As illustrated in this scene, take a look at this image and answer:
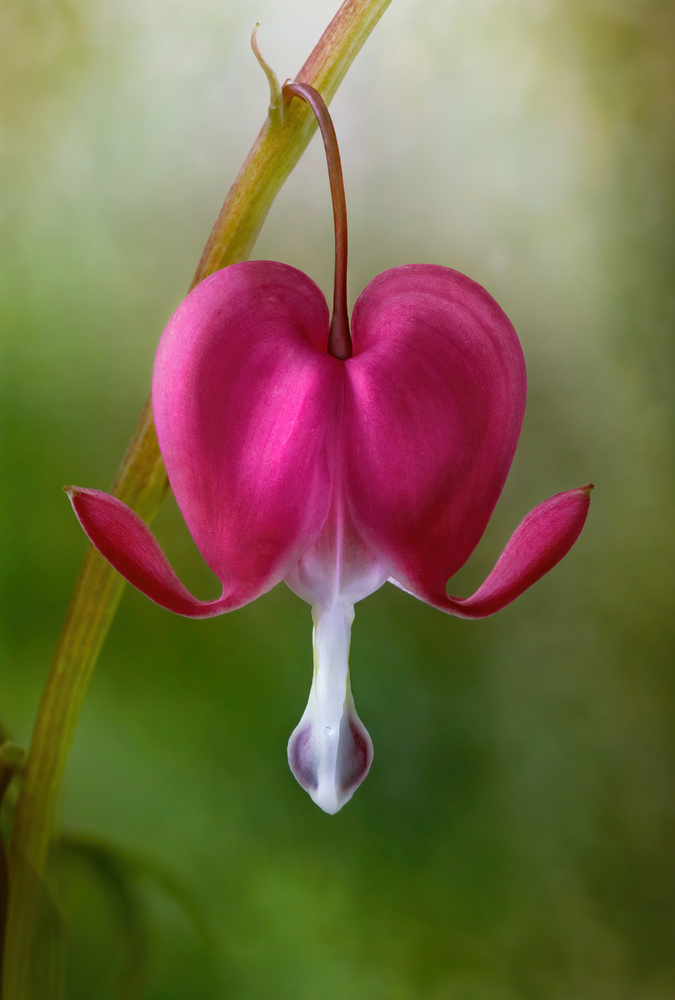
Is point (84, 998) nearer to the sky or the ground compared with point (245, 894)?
nearer to the ground

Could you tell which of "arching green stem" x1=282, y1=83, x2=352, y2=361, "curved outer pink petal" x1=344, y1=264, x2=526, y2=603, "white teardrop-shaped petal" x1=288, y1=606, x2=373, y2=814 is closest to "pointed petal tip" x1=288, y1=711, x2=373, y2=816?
"white teardrop-shaped petal" x1=288, y1=606, x2=373, y2=814

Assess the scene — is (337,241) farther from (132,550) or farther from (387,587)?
(387,587)

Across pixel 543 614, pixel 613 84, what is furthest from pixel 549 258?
pixel 543 614

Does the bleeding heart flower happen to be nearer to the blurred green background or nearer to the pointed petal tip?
the pointed petal tip

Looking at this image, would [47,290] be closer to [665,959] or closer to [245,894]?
[245,894]

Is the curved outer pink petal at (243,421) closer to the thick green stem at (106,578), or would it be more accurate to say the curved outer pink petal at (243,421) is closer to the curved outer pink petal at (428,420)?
the curved outer pink petal at (428,420)

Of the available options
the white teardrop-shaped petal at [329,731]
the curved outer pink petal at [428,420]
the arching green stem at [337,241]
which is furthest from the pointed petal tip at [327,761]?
the arching green stem at [337,241]

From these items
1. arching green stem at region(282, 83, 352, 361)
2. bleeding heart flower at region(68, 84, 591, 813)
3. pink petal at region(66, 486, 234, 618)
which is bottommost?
pink petal at region(66, 486, 234, 618)
